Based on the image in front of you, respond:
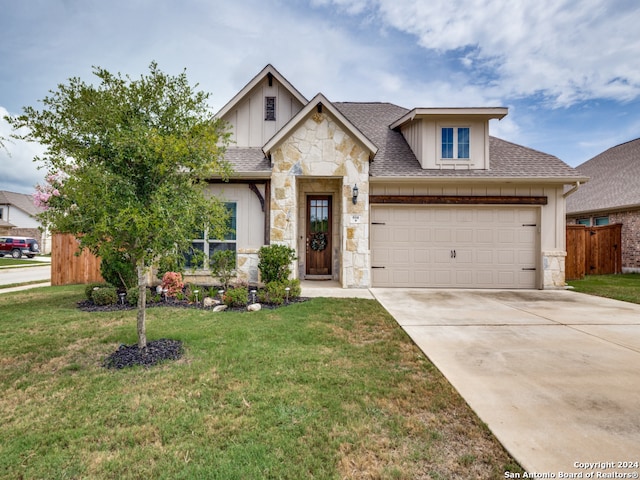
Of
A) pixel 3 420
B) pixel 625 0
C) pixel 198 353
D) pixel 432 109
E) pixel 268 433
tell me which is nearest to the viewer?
pixel 268 433

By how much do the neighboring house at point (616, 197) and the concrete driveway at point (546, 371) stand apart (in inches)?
380

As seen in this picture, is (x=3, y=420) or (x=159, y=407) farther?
(x=159, y=407)

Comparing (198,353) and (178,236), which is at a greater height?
(178,236)

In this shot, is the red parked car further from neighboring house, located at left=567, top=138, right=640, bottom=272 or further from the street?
neighboring house, located at left=567, top=138, right=640, bottom=272

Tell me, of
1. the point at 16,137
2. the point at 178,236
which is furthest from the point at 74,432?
the point at 16,137

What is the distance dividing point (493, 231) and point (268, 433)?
363 inches

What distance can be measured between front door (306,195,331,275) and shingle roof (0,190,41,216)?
38409 mm

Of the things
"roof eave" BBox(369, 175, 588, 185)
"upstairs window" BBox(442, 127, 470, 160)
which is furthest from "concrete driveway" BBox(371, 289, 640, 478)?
"upstairs window" BBox(442, 127, 470, 160)

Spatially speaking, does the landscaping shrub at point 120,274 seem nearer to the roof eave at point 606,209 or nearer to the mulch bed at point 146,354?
the mulch bed at point 146,354

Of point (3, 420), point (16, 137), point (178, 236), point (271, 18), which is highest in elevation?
point (271, 18)

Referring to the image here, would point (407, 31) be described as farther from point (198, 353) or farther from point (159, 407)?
point (159, 407)

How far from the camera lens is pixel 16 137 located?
145 inches

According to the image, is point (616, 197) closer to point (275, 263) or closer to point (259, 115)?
point (259, 115)

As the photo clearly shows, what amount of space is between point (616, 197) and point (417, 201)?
41.0 ft
